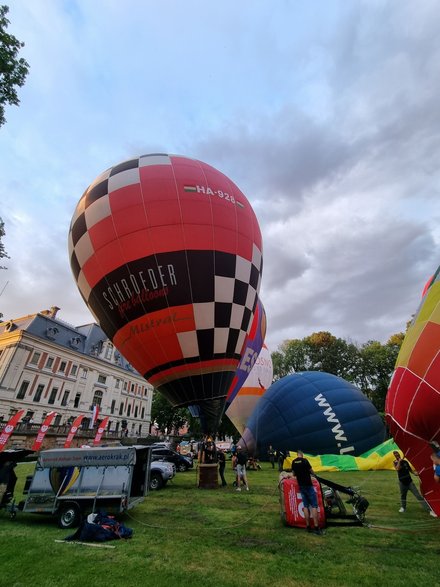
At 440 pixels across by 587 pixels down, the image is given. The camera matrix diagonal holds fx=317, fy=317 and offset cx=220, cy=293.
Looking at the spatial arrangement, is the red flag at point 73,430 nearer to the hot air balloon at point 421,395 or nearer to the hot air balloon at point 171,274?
the hot air balloon at point 171,274

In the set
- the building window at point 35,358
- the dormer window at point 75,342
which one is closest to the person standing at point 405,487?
the building window at point 35,358

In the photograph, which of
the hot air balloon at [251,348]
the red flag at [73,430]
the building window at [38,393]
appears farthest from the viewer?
the building window at [38,393]

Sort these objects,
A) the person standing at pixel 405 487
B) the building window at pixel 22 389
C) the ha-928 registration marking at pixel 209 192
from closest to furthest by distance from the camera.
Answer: the person standing at pixel 405 487 < the ha-928 registration marking at pixel 209 192 < the building window at pixel 22 389

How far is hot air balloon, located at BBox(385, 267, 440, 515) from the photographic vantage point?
513cm

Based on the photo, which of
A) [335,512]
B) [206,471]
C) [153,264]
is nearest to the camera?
[335,512]

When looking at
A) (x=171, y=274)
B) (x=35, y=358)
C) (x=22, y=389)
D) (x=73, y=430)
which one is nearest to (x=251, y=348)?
(x=171, y=274)

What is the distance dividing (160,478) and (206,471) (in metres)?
1.82

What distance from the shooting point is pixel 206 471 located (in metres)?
12.2

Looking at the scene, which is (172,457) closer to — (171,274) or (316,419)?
(316,419)

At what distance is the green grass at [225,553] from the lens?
4.32 metres

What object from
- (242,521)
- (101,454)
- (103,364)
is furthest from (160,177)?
(103,364)

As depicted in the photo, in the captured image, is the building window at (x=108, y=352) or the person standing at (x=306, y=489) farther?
the building window at (x=108, y=352)

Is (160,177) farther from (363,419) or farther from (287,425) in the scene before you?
(363,419)

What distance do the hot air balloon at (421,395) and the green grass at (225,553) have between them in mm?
1395
